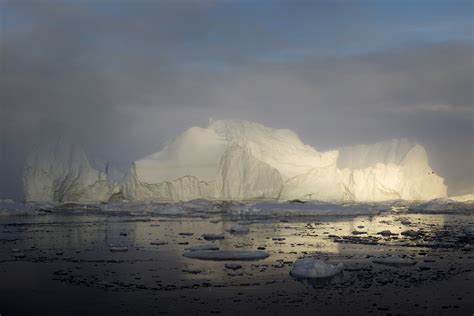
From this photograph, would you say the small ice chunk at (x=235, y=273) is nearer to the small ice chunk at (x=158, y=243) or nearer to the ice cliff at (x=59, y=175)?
the small ice chunk at (x=158, y=243)

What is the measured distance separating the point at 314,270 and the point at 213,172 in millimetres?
26059

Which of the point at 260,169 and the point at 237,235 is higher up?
the point at 260,169

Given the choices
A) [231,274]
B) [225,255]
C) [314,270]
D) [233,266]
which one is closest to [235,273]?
[231,274]

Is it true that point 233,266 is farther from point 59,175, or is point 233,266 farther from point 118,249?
point 59,175

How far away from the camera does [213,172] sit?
34844mm

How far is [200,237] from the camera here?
15.4m

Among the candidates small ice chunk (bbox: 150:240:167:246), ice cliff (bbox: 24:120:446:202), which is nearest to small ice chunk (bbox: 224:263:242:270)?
small ice chunk (bbox: 150:240:167:246)

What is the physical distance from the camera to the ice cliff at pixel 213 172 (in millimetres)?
34938

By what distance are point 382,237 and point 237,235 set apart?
441cm

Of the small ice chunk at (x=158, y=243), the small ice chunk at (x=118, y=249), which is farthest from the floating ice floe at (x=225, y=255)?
the small ice chunk at (x=158, y=243)

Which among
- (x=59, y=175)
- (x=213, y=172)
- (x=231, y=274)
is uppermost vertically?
(x=213, y=172)

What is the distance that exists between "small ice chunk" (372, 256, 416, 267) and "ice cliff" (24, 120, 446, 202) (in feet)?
79.8

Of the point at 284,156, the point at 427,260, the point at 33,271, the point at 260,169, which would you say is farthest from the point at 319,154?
the point at 33,271

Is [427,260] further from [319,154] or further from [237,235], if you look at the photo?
[319,154]
